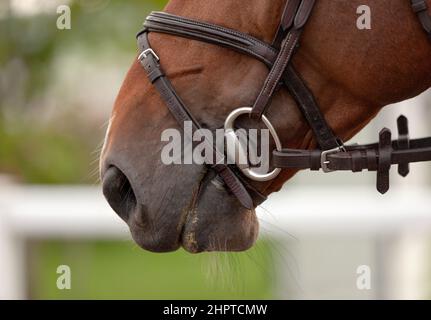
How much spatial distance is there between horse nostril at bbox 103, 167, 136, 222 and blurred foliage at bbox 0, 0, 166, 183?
8.41 m

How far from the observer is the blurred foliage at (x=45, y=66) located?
1158cm

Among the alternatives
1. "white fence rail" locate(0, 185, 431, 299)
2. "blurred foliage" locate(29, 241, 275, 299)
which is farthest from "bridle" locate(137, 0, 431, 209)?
"blurred foliage" locate(29, 241, 275, 299)

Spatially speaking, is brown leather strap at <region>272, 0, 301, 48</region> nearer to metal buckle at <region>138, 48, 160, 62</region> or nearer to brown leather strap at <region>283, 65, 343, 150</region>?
brown leather strap at <region>283, 65, 343, 150</region>

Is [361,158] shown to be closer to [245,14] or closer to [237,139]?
[237,139]

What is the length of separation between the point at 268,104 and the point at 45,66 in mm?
9767

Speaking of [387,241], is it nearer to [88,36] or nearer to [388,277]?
[388,277]

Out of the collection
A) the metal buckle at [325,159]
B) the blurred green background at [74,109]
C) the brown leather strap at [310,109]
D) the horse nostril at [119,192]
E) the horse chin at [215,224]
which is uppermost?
the blurred green background at [74,109]

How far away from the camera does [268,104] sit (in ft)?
8.89

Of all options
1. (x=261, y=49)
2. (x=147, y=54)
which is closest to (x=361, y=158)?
(x=261, y=49)

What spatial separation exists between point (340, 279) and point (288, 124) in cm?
480

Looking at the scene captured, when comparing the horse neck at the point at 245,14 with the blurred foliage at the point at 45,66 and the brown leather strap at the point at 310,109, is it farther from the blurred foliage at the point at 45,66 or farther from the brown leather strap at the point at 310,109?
the blurred foliage at the point at 45,66

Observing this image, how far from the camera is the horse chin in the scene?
2.75m

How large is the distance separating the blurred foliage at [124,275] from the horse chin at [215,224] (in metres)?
3.64

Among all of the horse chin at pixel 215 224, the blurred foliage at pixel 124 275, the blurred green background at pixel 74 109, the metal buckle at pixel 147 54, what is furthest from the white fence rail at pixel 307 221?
the metal buckle at pixel 147 54
